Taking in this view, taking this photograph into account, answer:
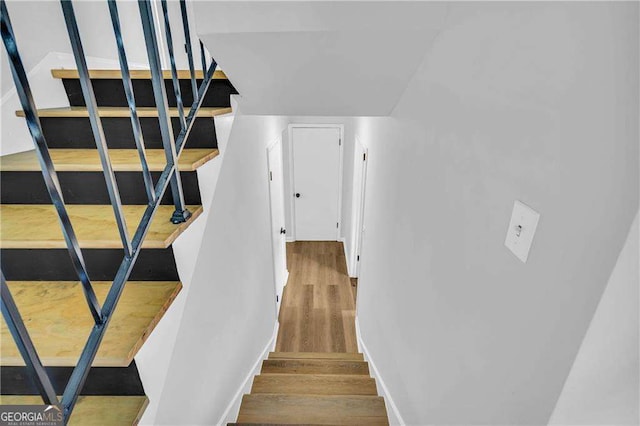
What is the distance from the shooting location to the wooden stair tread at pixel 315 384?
2.38 meters

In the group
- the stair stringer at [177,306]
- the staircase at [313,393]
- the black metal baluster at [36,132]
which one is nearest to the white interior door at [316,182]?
the staircase at [313,393]

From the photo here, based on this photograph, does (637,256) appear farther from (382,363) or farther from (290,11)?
→ (382,363)

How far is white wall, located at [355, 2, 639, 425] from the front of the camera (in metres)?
0.52

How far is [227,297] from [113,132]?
1.02 m

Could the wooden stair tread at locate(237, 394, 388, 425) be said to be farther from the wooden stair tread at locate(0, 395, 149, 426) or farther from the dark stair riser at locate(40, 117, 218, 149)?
the dark stair riser at locate(40, 117, 218, 149)

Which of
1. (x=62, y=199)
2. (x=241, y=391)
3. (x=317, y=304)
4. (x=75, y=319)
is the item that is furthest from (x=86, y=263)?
(x=317, y=304)

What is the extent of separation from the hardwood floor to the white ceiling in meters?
2.79

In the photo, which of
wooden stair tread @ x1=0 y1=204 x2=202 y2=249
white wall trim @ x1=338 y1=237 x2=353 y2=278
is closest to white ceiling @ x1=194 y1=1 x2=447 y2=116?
wooden stair tread @ x1=0 y1=204 x2=202 y2=249

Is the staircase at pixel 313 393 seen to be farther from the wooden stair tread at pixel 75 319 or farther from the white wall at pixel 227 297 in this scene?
the wooden stair tread at pixel 75 319

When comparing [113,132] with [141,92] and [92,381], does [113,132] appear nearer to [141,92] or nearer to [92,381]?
[141,92]

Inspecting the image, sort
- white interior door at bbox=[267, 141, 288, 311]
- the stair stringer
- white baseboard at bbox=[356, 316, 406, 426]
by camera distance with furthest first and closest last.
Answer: white interior door at bbox=[267, 141, 288, 311]
white baseboard at bbox=[356, 316, 406, 426]
the stair stringer

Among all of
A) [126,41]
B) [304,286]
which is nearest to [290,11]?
[126,41]

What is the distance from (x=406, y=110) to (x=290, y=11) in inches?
30.9

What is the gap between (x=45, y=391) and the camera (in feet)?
1.99
